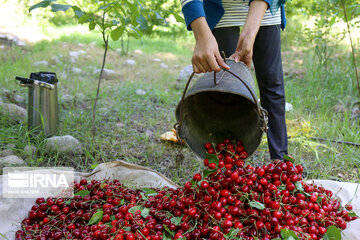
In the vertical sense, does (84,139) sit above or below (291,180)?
below

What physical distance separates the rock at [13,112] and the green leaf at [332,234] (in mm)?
2530

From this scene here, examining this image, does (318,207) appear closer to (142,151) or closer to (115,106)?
(142,151)

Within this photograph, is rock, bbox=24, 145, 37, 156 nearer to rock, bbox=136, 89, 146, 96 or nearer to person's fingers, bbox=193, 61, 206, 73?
person's fingers, bbox=193, 61, 206, 73

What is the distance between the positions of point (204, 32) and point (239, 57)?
0.89ft

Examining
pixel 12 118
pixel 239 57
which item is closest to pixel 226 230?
pixel 239 57

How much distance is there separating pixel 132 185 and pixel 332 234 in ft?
3.83

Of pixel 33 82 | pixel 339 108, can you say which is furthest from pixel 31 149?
pixel 339 108

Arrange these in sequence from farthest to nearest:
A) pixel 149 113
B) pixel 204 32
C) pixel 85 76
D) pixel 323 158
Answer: pixel 85 76, pixel 149 113, pixel 323 158, pixel 204 32

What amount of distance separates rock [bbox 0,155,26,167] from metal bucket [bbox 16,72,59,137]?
336mm

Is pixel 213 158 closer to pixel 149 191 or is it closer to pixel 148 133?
pixel 149 191

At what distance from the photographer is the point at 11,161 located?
7.23 ft

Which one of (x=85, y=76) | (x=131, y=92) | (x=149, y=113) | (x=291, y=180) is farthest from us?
(x=85, y=76)

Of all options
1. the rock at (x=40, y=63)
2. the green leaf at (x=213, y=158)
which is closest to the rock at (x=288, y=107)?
the green leaf at (x=213, y=158)

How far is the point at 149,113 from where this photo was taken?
→ 11.5 feet
